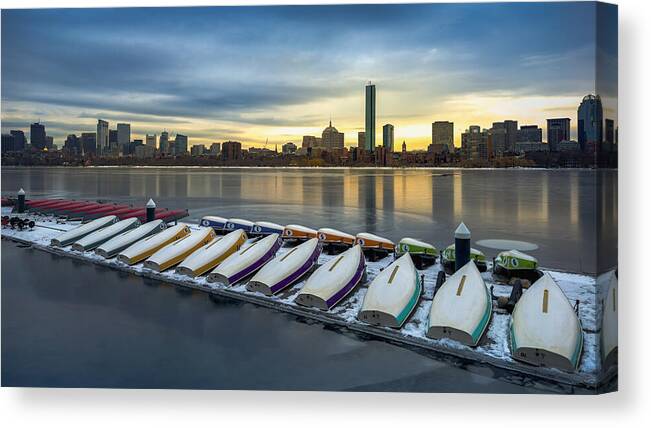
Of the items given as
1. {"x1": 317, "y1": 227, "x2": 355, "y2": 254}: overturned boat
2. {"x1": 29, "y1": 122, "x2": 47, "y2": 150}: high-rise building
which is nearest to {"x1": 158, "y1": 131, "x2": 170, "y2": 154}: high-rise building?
{"x1": 29, "y1": 122, "x2": 47, "y2": 150}: high-rise building

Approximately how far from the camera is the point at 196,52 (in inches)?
222

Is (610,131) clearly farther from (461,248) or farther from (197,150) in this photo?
(197,150)

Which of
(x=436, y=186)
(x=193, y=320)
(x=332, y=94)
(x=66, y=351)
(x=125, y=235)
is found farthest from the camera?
(x=436, y=186)

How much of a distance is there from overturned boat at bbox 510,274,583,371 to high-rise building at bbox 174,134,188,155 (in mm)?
5221

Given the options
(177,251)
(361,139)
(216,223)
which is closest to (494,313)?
(361,139)

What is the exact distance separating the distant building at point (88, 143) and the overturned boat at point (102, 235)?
276 centimetres

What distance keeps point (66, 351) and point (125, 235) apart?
4.78m

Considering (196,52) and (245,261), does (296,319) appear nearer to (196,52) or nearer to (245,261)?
(245,261)

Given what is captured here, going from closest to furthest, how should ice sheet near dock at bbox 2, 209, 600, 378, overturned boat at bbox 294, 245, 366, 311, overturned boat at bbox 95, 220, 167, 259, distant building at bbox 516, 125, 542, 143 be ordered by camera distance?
ice sheet near dock at bbox 2, 209, 600, 378 < overturned boat at bbox 294, 245, 366, 311 < distant building at bbox 516, 125, 542, 143 < overturned boat at bbox 95, 220, 167, 259

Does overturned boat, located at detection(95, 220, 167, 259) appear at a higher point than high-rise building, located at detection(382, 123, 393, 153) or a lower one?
lower

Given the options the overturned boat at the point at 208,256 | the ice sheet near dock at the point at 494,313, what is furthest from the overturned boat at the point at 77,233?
the overturned boat at the point at 208,256

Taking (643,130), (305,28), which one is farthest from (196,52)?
(643,130)

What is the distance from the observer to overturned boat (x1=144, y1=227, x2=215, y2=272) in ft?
26.4

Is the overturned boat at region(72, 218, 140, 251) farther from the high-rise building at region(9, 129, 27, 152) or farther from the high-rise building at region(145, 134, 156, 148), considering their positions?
the high-rise building at region(9, 129, 27, 152)
